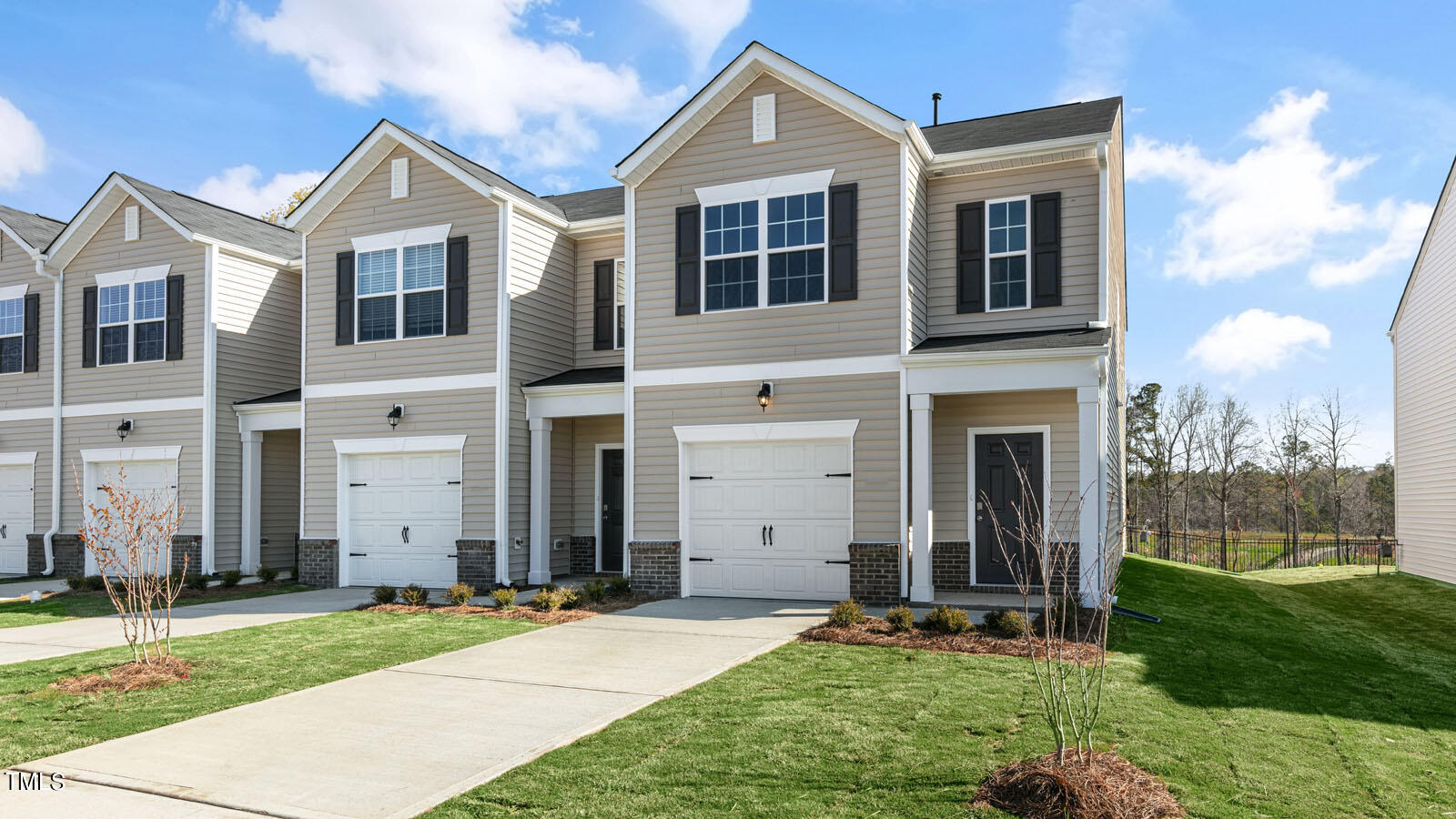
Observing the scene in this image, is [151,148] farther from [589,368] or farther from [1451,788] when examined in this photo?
[1451,788]

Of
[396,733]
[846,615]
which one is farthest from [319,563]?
[396,733]

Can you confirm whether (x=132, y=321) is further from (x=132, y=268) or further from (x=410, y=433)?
(x=410, y=433)

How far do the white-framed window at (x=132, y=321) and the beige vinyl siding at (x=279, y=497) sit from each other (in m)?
2.66

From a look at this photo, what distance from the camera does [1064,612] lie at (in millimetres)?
4895

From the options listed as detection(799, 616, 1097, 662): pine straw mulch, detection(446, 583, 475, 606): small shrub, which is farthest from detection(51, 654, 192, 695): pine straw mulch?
detection(799, 616, 1097, 662): pine straw mulch

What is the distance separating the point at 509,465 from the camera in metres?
15.4

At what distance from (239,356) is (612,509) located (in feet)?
26.5

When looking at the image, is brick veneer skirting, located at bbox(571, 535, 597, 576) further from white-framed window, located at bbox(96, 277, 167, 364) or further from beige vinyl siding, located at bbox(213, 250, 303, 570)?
white-framed window, located at bbox(96, 277, 167, 364)

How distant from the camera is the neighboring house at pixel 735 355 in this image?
42.5ft

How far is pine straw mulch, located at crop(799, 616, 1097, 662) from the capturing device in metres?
9.29

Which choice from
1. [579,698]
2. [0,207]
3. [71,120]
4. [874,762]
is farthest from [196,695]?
[71,120]

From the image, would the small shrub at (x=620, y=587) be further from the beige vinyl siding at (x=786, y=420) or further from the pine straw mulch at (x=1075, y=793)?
the pine straw mulch at (x=1075, y=793)

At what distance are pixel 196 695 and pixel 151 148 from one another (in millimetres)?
22193

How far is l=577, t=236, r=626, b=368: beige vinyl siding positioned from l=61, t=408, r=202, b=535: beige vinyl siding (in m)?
7.51
